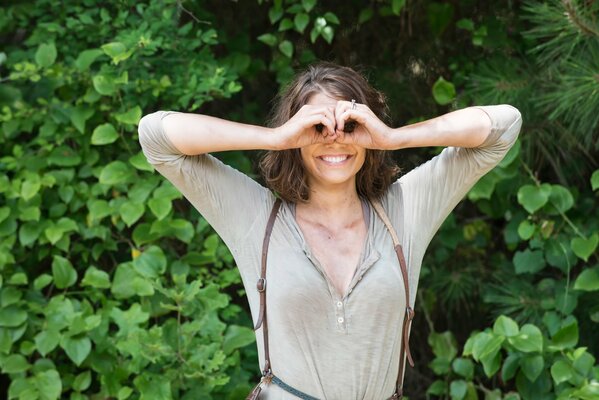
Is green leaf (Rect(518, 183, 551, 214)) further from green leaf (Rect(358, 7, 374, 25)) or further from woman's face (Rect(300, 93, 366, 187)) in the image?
woman's face (Rect(300, 93, 366, 187))

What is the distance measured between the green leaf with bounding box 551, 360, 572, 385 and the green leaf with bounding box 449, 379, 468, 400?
420mm

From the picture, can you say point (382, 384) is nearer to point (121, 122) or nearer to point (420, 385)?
point (121, 122)

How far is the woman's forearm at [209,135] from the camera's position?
1.99m

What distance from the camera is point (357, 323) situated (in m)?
2.04

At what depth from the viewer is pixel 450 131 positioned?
2033 mm

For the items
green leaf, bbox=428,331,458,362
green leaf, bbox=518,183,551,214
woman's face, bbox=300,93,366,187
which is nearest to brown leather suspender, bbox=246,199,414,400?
woman's face, bbox=300,93,366,187

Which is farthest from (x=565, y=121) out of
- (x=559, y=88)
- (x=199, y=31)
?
(x=199, y=31)

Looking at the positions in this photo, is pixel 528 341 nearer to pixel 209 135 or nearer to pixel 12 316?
pixel 209 135

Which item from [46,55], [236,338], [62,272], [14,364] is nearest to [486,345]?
[236,338]

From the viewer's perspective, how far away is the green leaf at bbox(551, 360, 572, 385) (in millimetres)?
3014

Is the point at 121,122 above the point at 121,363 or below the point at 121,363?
above

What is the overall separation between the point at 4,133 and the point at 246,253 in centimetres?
157

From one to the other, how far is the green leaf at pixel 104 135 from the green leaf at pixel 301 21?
71 centimetres

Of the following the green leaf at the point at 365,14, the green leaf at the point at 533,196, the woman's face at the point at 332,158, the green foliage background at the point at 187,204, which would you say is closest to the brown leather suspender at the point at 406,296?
the woman's face at the point at 332,158
